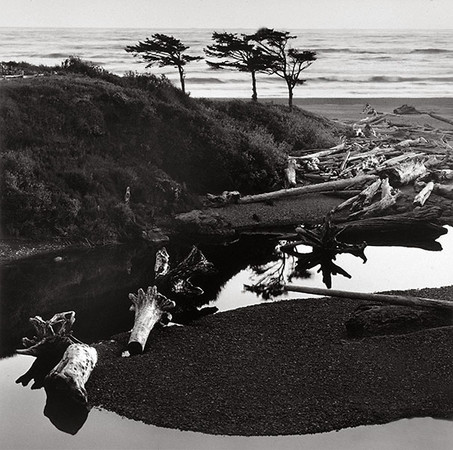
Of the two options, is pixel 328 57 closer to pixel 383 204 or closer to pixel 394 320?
pixel 383 204

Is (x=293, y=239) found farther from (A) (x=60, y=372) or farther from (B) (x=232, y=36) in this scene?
(A) (x=60, y=372)

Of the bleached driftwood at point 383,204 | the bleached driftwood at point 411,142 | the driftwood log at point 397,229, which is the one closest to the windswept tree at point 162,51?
the driftwood log at point 397,229

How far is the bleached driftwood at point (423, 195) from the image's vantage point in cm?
2854

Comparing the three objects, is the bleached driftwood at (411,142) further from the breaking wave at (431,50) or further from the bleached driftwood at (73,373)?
the bleached driftwood at (73,373)

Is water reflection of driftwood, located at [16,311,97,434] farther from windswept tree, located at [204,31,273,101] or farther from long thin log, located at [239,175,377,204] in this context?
long thin log, located at [239,175,377,204]

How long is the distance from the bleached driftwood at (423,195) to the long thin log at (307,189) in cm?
216

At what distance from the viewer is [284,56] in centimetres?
2638

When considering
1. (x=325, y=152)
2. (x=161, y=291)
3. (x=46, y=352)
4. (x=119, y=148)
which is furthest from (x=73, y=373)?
(x=325, y=152)

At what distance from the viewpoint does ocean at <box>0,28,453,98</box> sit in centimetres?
1991

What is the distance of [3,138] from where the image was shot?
26.4 metres

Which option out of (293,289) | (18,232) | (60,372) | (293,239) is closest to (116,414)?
(60,372)

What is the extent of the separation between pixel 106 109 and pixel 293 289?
13.2 metres

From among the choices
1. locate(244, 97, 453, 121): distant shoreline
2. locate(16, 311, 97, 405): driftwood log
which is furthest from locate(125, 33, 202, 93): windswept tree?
locate(16, 311, 97, 405): driftwood log

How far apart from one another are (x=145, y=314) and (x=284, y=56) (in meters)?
12.6
